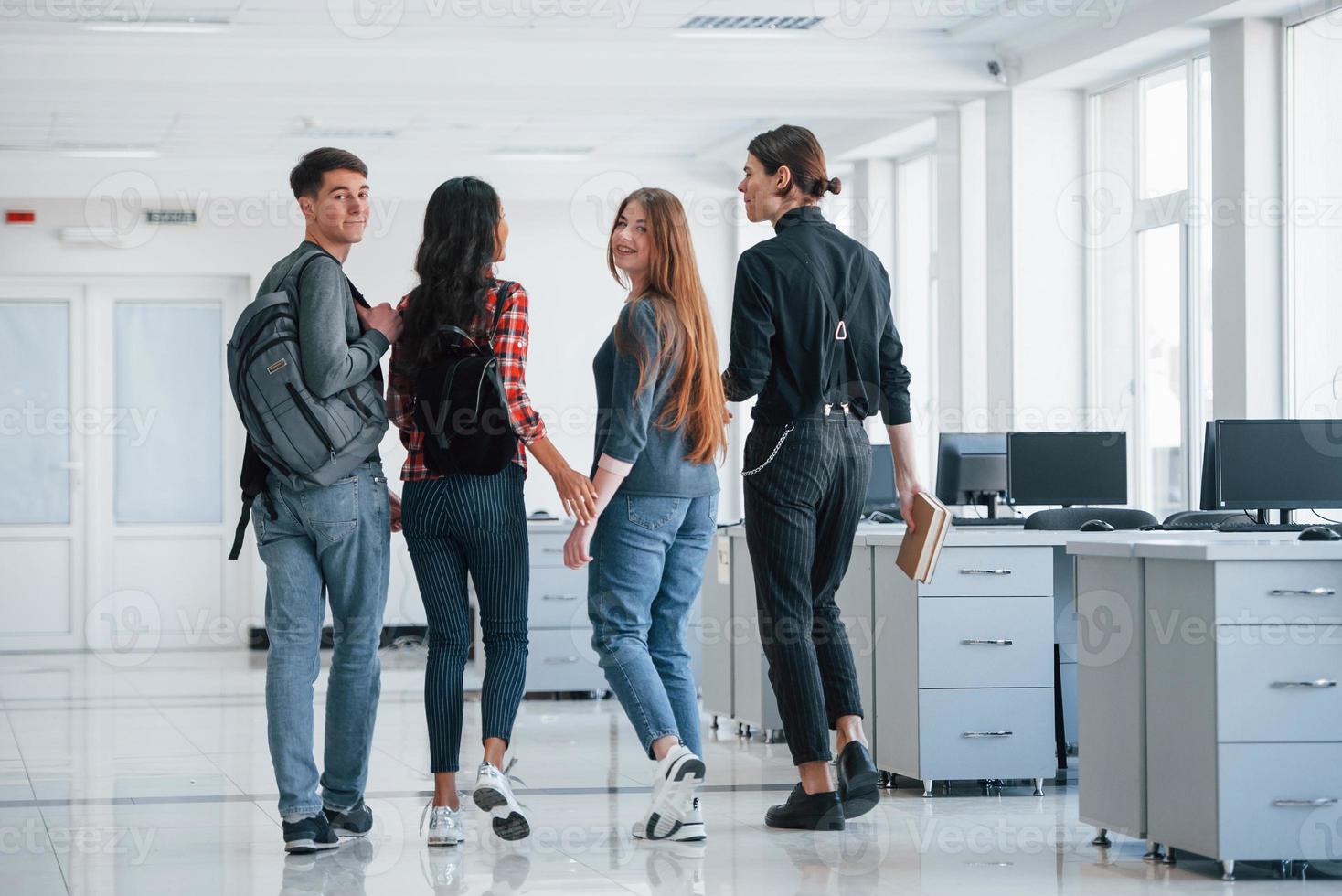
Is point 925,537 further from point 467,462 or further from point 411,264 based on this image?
point 411,264

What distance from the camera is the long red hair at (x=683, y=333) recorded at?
3691 mm

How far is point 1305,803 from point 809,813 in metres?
1.10

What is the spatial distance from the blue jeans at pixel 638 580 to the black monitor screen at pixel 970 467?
2.68m

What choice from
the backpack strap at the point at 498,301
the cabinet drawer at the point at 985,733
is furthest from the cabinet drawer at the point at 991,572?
the backpack strap at the point at 498,301

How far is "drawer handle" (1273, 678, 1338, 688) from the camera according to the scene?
346 cm

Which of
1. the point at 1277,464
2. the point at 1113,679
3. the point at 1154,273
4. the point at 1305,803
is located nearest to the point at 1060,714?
the point at 1277,464

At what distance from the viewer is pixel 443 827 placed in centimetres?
372

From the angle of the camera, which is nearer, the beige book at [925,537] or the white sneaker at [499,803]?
the white sneaker at [499,803]

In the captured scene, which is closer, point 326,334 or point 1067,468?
point 326,334

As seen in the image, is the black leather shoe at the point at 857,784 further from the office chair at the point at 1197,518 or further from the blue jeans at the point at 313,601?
the office chair at the point at 1197,518

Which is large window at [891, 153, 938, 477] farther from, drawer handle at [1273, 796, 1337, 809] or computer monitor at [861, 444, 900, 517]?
drawer handle at [1273, 796, 1337, 809]

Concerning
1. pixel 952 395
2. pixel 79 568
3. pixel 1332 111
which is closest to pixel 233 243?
pixel 79 568

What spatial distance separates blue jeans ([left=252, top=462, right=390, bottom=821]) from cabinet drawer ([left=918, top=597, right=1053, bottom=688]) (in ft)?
5.69

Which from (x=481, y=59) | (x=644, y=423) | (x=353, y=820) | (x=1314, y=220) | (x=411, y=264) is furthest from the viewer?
(x=411, y=264)
